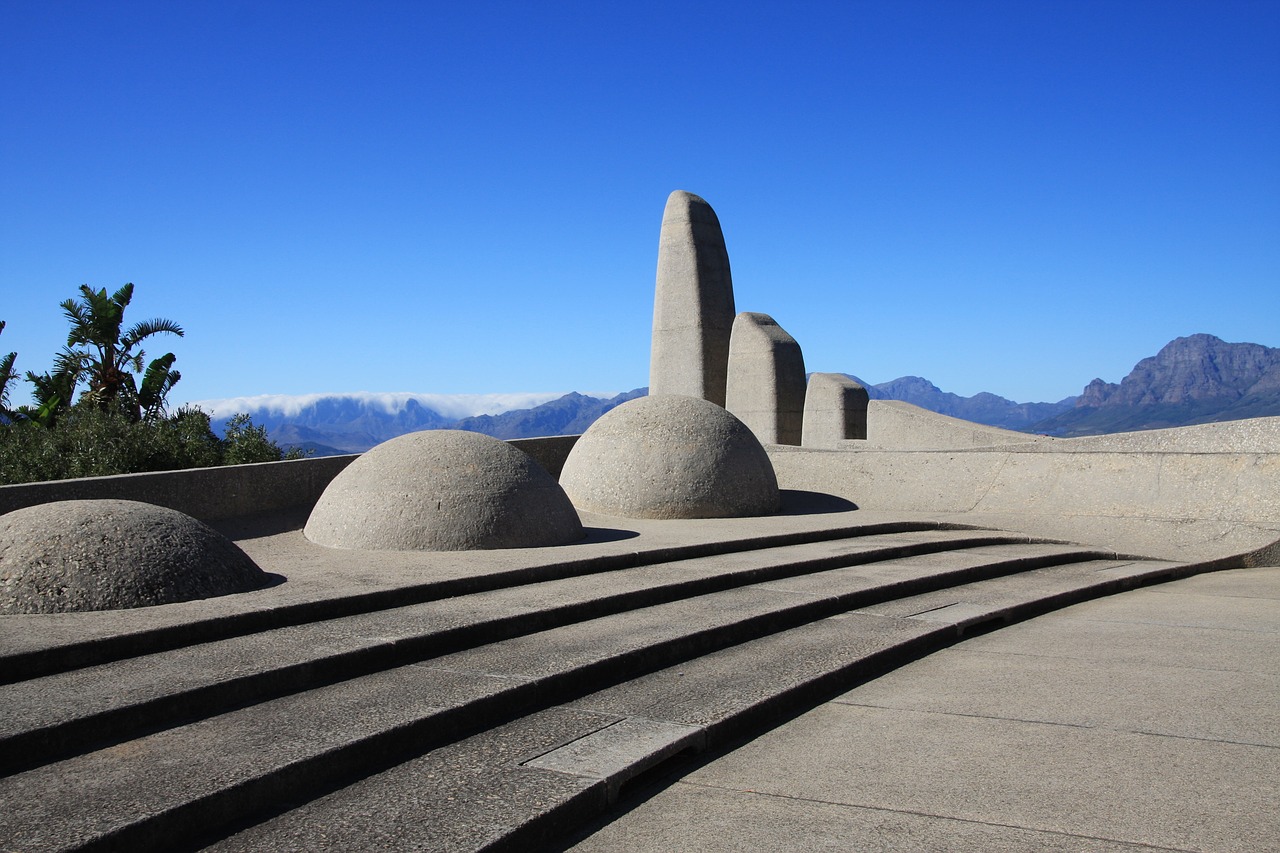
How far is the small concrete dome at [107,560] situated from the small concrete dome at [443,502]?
1.91 metres

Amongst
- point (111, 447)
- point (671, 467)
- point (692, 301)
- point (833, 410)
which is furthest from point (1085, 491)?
point (111, 447)

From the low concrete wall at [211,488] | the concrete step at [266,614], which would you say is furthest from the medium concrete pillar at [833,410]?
the concrete step at [266,614]

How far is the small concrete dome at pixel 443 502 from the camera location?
8.63 meters

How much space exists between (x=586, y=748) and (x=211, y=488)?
7.66 m

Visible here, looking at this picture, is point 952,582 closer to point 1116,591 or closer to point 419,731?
point 1116,591

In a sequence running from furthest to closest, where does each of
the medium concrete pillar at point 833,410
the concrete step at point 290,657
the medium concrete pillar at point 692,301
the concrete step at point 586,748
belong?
the medium concrete pillar at point 833,410 < the medium concrete pillar at point 692,301 < the concrete step at point 290,657 < the concrete step at point 586,748

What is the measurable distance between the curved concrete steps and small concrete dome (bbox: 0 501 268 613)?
1.15 meters

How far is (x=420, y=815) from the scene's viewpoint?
3.55 meters

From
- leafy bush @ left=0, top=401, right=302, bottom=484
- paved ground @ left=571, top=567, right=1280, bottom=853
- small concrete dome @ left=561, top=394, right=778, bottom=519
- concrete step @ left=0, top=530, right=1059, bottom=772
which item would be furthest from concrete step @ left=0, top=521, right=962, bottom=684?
leafy bush @ left=0, top=401, right=302, bottom=484

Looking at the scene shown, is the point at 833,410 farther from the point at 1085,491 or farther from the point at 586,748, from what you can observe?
the point at 586,748

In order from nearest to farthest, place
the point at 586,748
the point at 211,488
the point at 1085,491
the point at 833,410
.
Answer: the point at 586,748 → the point at 211,488 → the point at 1085,491 → the point at 833,410

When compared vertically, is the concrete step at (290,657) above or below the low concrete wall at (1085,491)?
below

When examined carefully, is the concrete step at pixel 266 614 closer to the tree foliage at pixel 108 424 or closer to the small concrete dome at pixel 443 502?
the small concrete dome at pixel 443 502

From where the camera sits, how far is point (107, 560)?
607cm
